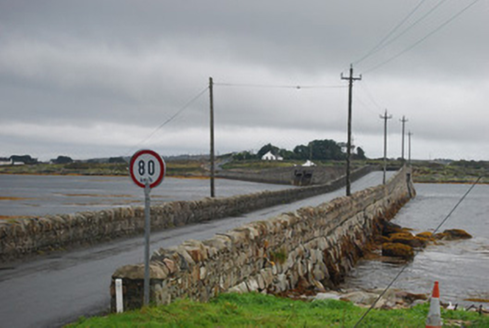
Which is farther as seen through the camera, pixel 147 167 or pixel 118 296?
pixel 147 167

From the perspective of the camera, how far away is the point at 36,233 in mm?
15430

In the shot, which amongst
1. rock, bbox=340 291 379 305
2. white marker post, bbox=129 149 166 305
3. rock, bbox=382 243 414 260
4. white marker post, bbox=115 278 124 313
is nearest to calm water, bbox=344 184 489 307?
rock, bbox=382 243 414 260

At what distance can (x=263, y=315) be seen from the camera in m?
9.23

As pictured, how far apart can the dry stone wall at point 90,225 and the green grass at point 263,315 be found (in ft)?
21.6

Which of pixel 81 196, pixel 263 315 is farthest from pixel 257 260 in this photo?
pixel 81 196

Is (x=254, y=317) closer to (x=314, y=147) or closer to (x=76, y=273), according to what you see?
(x=76, y=273)

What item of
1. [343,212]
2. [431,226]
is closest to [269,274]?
[343,212]

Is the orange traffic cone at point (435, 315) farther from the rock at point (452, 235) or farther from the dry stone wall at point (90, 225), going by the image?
the rock at point (452, 235)

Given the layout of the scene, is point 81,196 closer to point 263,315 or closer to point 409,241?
point 409,241

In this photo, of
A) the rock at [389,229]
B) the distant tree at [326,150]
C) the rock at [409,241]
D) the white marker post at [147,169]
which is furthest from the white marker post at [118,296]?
the distant tree at [326,150]

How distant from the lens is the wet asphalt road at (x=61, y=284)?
30.4 feet

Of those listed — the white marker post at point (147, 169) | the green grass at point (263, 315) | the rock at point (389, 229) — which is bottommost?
the rock at point (389, 229)

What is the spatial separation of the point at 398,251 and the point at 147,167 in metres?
22.9

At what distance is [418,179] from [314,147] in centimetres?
3415
